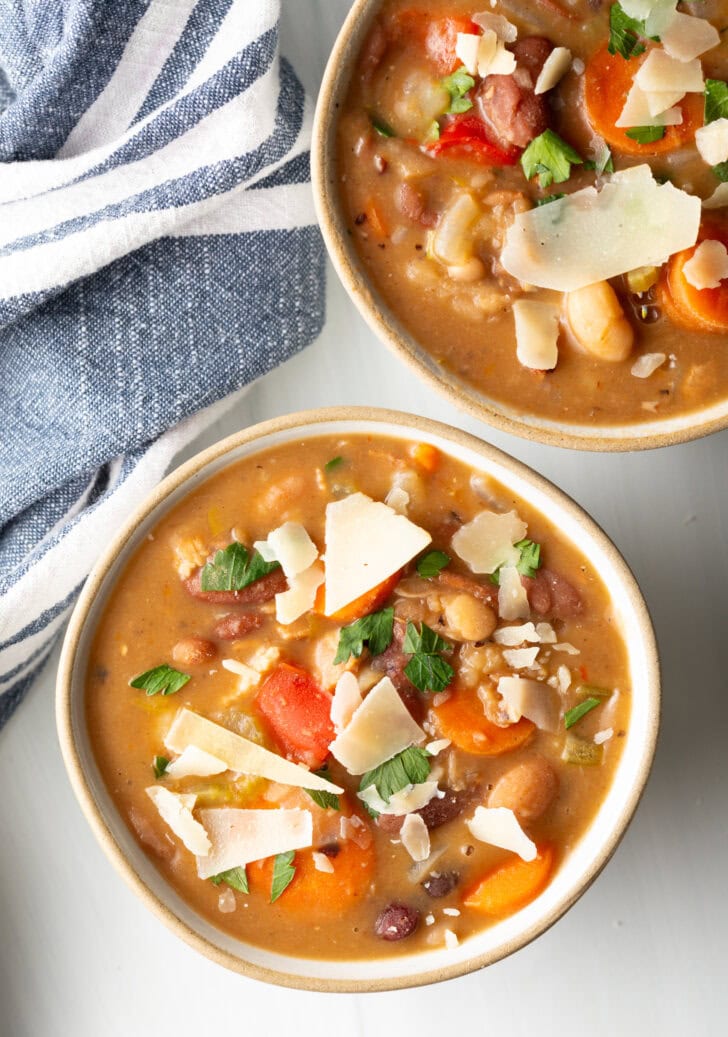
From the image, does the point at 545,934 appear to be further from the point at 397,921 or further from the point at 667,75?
the point at 667,75

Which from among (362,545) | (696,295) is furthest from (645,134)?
(362,545)

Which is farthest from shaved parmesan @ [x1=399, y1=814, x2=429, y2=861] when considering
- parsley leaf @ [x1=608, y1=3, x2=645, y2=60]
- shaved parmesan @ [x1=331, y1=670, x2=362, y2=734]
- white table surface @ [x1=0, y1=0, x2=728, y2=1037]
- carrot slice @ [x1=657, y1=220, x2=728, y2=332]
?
parsley leaf @ [x1=608, y1=3, x2=645, y2=60]

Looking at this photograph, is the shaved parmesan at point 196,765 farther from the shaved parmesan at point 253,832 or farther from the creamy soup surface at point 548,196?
the creamy soup surface at point 548,196

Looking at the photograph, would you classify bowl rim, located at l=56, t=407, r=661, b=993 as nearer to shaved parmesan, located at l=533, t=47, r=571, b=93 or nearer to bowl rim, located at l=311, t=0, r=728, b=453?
bowl rim, located at l=311, t=0, r=728, b=453

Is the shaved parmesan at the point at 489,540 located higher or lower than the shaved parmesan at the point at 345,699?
higher

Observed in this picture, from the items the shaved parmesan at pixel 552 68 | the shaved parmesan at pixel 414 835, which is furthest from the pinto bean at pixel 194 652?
Result: the shaved parmesan at pixel 552 68

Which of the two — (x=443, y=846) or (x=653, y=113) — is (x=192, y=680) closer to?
(x=443, y=846)

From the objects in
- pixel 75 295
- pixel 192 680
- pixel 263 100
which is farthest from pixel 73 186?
pixel 192 680
